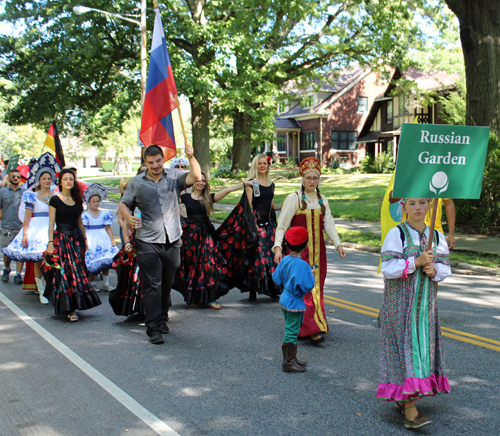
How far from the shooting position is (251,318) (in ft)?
23.1

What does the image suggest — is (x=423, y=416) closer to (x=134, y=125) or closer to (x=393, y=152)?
(x=393, y=152)

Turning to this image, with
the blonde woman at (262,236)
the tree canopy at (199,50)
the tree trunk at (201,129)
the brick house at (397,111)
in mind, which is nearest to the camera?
the blonde woman at (262,236)

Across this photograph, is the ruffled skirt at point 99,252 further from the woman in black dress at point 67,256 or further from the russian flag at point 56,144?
the russian flag at point 56,144

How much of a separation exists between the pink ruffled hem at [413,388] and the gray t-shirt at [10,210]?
811 centimetres

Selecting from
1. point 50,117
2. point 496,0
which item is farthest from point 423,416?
point 50,117

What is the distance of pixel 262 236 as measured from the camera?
25.7 feet

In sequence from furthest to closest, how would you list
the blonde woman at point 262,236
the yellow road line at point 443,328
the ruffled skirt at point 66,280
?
the blonde woman at point 262,236 < the ruffled skirt at point 66,280 < the yellow road line at point 443,328

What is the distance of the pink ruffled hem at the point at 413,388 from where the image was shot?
3.79m

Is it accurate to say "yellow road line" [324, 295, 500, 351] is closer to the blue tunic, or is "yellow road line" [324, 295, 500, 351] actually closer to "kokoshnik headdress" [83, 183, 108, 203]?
the blue tunic

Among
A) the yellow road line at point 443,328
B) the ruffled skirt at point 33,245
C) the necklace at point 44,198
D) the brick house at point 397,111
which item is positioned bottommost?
the yellow road line at point 443,328

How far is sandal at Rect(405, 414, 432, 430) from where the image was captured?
389cm

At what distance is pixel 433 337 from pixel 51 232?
16.6 ft

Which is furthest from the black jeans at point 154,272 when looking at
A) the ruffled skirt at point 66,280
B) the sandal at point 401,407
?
the sandal at point 401,407

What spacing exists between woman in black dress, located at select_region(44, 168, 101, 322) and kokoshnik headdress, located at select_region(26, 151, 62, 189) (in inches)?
50.7
